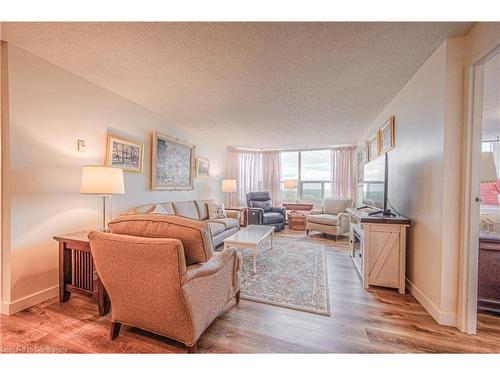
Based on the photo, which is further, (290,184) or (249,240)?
(290,184)

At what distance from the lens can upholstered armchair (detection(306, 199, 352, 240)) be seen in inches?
168

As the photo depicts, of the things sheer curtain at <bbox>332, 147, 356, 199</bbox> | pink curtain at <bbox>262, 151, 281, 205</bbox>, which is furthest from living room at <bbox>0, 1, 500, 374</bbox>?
pink curtain at <bbox>262, 151, 281, 205</bbox>

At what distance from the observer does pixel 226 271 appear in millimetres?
1677

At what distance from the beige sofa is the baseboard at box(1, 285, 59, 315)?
1.13 m

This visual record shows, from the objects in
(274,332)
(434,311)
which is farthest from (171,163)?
(434,311)

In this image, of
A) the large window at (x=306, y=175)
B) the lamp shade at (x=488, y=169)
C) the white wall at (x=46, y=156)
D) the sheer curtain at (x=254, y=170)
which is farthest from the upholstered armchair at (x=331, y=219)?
the white wall at (x=46, y=156)

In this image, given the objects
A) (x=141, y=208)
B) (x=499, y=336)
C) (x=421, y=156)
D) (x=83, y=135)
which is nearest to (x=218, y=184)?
(x=141, y=208)

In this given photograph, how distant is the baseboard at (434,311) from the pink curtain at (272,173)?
169 inches

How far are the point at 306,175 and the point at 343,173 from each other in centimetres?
104

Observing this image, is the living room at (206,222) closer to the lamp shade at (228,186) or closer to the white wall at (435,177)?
the white wall at (435,177)

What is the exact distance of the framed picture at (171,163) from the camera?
3348mm

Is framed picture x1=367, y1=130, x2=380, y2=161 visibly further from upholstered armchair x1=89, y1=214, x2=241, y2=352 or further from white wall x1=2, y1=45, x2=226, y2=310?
white wall x1=2, y1=45, x2=226, y2=310

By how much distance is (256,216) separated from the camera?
189 inches

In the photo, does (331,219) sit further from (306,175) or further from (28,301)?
(28,301)
